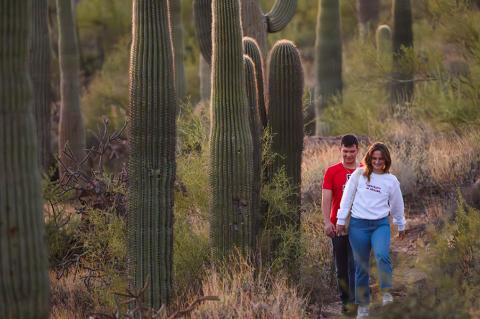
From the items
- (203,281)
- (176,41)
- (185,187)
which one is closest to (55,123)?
(176,41)

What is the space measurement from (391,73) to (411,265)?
8994 millimetres

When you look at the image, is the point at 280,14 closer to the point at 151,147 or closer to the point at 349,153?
the point at 349,153

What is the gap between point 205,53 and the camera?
12578 millimetres

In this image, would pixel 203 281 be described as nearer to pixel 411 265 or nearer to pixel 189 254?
pixel 189 254

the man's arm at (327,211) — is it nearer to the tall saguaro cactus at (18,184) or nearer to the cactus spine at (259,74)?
the cactus spine at (259,74)

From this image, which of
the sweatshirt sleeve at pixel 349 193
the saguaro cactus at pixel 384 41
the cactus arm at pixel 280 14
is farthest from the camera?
the saguaro cactus at pixel 384 41

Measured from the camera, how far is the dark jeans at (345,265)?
9414 mm

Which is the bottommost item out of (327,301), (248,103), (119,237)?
(327,301)

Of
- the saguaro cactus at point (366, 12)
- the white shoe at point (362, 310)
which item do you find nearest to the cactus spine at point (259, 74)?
the white shoe at point (362, 310)

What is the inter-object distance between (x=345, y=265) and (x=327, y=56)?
39.8ft

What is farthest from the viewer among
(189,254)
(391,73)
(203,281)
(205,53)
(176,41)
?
(391,73)

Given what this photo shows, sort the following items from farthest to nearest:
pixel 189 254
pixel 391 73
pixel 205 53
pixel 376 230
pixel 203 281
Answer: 1. pixel 391 73
2. pixel 205 53
3. pixel 189 254
4. pixel 203 281
5. pixel 376 230

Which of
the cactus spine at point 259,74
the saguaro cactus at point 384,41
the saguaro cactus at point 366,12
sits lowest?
the cactus spine at point 259,74

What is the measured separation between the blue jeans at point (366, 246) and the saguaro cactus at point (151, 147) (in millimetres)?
1626
